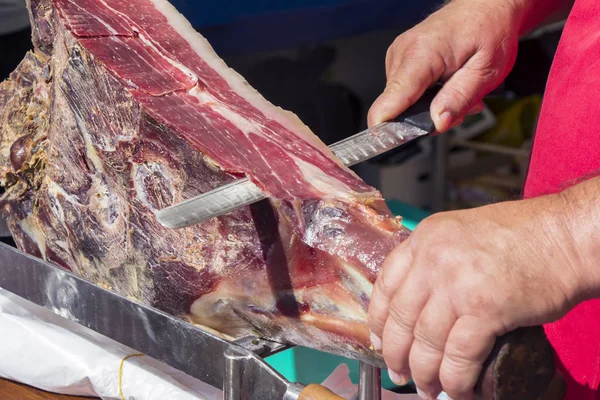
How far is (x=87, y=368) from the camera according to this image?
1896 mm

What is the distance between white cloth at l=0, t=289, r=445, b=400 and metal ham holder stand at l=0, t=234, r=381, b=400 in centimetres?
16

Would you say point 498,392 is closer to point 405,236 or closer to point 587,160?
point 405,236

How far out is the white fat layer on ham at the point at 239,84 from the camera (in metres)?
1.70

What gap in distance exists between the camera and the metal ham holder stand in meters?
1.41

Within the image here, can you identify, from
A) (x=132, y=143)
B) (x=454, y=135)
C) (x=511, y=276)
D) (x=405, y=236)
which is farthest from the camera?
(x=454, y=135)

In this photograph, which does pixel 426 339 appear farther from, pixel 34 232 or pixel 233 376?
pixel 34 232

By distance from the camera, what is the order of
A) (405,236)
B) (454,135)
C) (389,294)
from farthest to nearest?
(454,135), (405,236), (389,294)

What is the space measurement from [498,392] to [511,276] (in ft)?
0.61

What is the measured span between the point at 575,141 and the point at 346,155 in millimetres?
526

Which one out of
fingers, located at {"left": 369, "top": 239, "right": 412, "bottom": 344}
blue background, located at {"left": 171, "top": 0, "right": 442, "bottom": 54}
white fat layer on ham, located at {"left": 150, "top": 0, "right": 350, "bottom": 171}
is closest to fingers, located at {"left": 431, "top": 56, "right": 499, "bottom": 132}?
white fat layer on ham, located at {"left": 150, "top": 0, "right": 350, "bottom": 171}

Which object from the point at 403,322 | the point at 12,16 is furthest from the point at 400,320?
the point at 12,16

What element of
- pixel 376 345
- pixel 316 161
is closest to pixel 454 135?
pixel 316 161

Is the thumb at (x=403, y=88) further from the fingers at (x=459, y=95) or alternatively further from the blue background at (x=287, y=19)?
the blue background at (x=287, y=19)

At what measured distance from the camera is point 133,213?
167 centimetres
